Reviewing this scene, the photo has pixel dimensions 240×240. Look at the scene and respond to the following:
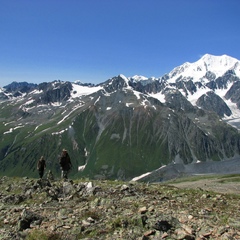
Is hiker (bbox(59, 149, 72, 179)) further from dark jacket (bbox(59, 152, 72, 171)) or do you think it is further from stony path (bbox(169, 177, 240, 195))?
stony path (bbox(169, 177, 240, 195))

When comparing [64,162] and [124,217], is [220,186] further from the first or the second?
[124,217]

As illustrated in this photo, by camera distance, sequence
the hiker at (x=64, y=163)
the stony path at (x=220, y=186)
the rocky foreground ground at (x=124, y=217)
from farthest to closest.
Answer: the stony path at (x=220, y=186)
the hiker at (x=64, y=163)
the rocky foreground ground at (x=124, y=217)

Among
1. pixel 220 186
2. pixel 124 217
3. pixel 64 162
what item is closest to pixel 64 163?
pixel 64 162

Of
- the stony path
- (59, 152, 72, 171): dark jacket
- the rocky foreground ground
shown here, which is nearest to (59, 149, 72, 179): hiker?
(59, 152, 72, 171): dark jacket

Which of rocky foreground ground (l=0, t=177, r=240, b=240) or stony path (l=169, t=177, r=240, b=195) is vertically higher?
rocky foreground ground (l=0, t=177, r=240, b=240)

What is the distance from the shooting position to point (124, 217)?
1686cm

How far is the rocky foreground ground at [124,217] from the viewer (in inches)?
594

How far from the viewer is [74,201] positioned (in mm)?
22984

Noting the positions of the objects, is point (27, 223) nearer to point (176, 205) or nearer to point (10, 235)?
point (10, 235)

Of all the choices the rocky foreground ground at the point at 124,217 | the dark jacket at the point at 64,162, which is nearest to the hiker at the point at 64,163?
the dark jacket at the point at 64,162

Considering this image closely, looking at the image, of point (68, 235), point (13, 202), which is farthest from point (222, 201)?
point (13, 202)

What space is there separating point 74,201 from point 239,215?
1139 cm

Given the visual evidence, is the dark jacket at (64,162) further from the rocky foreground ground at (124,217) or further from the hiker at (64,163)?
the rocky foreground ground at (124,217)

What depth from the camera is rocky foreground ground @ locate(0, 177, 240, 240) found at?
15078 millimetres
